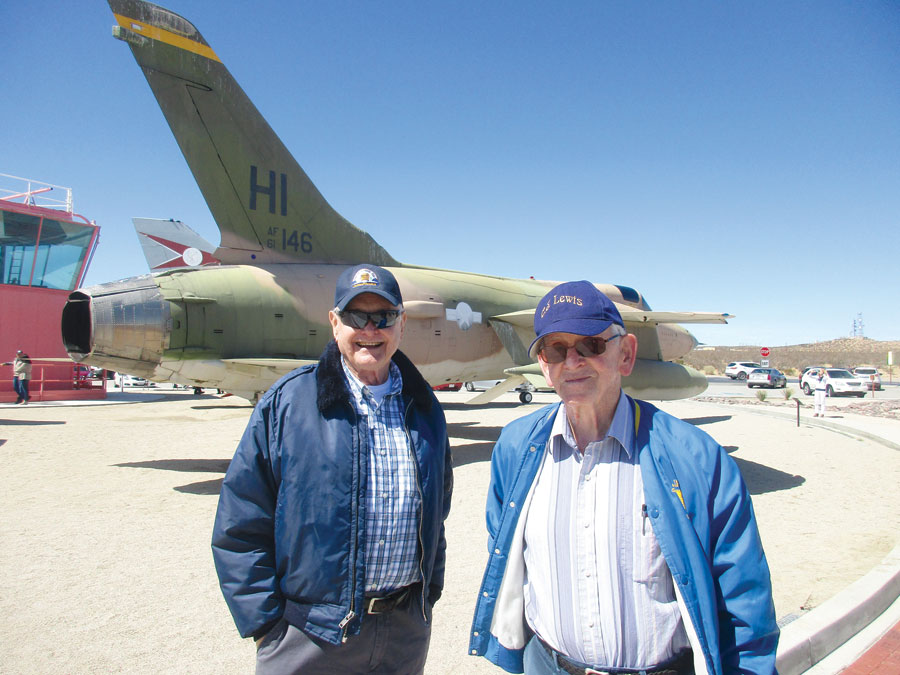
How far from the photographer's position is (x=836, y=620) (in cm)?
344

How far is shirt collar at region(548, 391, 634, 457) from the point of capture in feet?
5.83

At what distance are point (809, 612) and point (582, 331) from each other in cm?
323

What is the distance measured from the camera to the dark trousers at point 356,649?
1906mm

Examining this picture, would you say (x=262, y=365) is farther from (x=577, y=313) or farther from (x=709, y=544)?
(x=709, y=544)

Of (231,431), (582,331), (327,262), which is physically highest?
(327,262)

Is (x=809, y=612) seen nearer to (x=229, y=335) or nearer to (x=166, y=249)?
(x=229, y=335)

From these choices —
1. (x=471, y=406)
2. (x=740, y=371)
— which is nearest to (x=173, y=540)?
(x=471, y=406)

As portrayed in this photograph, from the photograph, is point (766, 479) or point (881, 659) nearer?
point (881, 659)

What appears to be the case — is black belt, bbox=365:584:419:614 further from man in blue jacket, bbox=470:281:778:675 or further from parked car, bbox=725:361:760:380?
parked car, bbox=725:361:760:380

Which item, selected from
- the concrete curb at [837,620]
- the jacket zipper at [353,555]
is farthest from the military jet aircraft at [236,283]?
the jacket zipper at [353,555]

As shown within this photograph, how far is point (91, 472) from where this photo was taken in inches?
319

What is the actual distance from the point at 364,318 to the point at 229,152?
641 centimetres

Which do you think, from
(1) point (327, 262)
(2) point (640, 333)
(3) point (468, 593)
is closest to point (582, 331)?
(3) point (468, 593)

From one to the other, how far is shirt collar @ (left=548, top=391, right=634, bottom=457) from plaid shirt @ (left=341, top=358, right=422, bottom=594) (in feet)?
1.94
